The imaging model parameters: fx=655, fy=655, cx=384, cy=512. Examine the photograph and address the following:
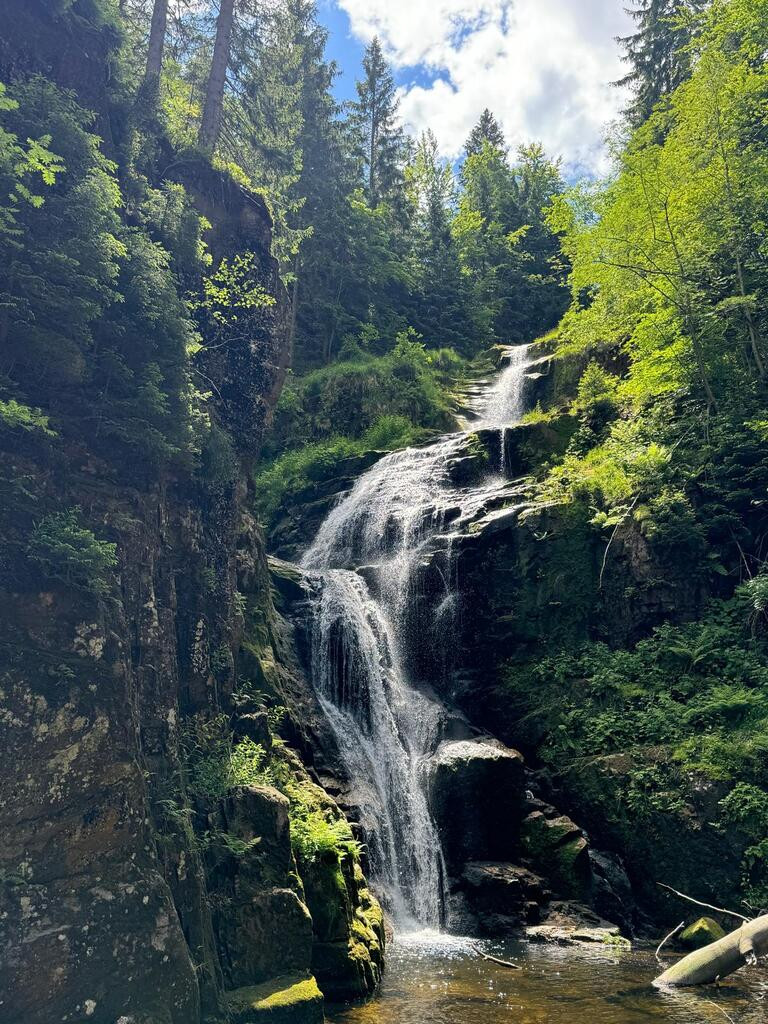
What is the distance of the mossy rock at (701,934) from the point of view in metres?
10.1

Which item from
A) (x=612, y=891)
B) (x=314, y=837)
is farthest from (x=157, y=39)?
(x=612, y=891)

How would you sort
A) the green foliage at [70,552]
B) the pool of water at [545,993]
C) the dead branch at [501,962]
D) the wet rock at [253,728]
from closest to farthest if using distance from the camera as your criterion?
the green foliage at [70,552] → the pool of water at [545,993] → the dead branch at [501,962] → the wet rock at [253,728]

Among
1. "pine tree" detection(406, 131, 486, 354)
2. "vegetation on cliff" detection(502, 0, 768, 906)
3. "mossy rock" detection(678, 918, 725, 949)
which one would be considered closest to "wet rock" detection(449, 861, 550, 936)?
"vegetation on cliff" detection(502, 0, 768, 906)

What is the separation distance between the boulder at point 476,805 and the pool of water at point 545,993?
7.66 ft

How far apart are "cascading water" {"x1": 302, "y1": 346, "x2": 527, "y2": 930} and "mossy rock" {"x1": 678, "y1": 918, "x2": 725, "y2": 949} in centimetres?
397

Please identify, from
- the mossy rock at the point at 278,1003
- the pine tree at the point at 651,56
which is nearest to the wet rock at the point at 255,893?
the mossy rock at the point at 278,1003

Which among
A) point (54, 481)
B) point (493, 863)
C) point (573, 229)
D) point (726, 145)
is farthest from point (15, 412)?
point (573, 229)

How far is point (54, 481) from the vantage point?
24.7ft

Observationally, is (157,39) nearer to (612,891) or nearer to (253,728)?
(253,728)

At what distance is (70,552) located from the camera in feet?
22.0

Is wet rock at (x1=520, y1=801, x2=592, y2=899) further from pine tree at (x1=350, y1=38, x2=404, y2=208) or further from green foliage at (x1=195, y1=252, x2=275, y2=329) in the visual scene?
pine tree at (x1=350, y1=38, x2=404, y2=208)

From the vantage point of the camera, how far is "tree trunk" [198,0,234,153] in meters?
14.8

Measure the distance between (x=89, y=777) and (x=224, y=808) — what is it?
220cm

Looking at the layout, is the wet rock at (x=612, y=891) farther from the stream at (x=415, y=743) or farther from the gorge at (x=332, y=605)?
the stream at (x=415, y=743)
